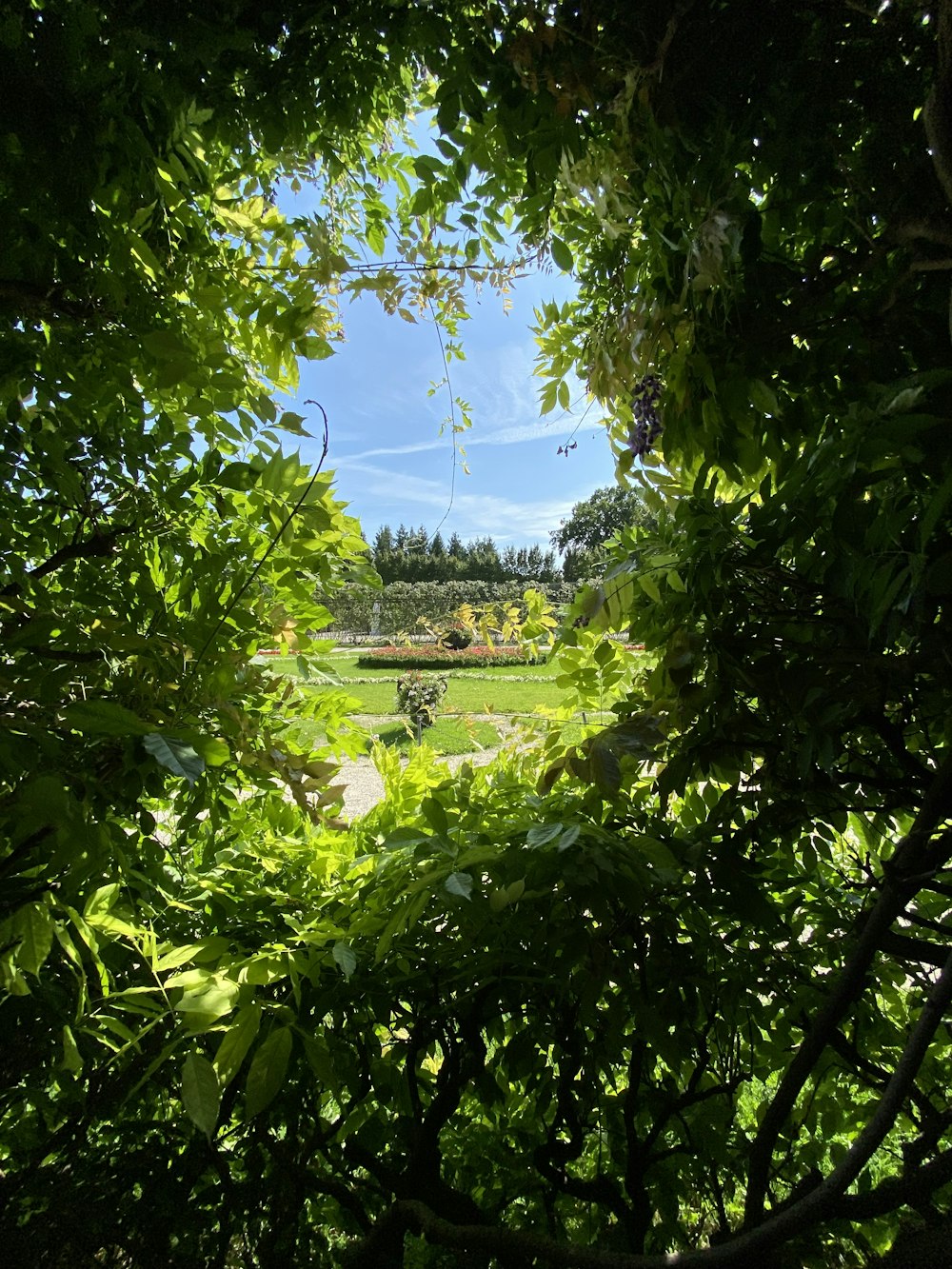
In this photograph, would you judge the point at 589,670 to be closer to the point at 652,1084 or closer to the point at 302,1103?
the point at 652,1084

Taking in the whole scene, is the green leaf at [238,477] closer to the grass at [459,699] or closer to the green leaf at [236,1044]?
the grass at [459,699]

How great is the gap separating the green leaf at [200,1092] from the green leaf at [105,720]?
0.30 metres

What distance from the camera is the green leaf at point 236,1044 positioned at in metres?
0.64

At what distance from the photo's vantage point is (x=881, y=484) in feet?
2.20

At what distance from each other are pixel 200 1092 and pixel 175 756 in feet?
1.00

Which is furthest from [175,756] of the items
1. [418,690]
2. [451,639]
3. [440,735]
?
[440,735]

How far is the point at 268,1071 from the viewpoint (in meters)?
0.65

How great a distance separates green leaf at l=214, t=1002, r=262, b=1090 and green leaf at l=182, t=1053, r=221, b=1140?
2 cm

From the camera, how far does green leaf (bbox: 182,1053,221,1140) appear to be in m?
0.58

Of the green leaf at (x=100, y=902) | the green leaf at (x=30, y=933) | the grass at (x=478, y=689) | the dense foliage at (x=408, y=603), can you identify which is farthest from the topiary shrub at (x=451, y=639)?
the green leaf at (x=30, y=933)

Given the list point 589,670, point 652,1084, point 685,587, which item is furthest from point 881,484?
point 652,1084

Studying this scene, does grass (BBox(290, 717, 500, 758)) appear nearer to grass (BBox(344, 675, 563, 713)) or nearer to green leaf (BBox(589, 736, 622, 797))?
grass (BBox(344, 675, 563, 713))

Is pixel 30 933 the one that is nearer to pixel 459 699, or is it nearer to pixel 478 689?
pixel 459 699

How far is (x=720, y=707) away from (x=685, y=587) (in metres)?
0.16
